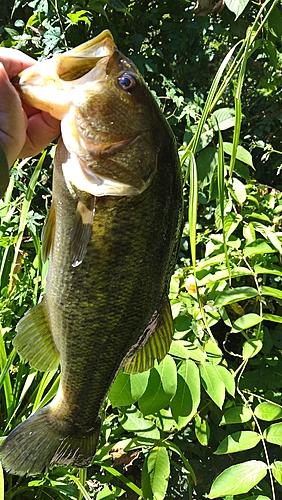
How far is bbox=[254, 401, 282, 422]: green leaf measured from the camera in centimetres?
146

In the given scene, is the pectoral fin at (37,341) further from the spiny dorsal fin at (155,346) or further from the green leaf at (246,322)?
the green leaf at (246,322)

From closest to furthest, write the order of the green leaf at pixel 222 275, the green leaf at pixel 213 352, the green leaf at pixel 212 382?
1. the green leaf at pixel 212 382
2. the green leaf at pixel 213 352
3. the green leaf at pixel 222 275

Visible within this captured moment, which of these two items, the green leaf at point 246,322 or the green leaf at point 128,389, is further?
the green leaf at point 246,322

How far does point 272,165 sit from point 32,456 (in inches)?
85.4

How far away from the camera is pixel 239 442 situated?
144cm

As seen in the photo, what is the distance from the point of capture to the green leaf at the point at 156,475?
148 cm

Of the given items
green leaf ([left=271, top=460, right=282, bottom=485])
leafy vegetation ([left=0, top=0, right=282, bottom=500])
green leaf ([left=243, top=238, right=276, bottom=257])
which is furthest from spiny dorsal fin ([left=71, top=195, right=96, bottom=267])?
green leaf ([left=243, top=238, right=276, bottom=257])

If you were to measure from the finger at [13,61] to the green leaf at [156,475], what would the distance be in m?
1.11

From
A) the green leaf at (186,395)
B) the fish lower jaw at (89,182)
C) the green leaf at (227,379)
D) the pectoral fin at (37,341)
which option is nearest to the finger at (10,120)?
the fish lower jaw at (89,182)

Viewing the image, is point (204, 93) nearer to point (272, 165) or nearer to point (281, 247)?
point (272, 165)

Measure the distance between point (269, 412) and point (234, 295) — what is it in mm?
355

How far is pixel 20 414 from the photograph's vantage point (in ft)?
6.02

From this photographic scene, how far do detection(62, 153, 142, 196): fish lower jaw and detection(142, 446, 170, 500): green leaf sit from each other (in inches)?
37.6

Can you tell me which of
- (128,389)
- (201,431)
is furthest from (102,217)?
(201,431)
